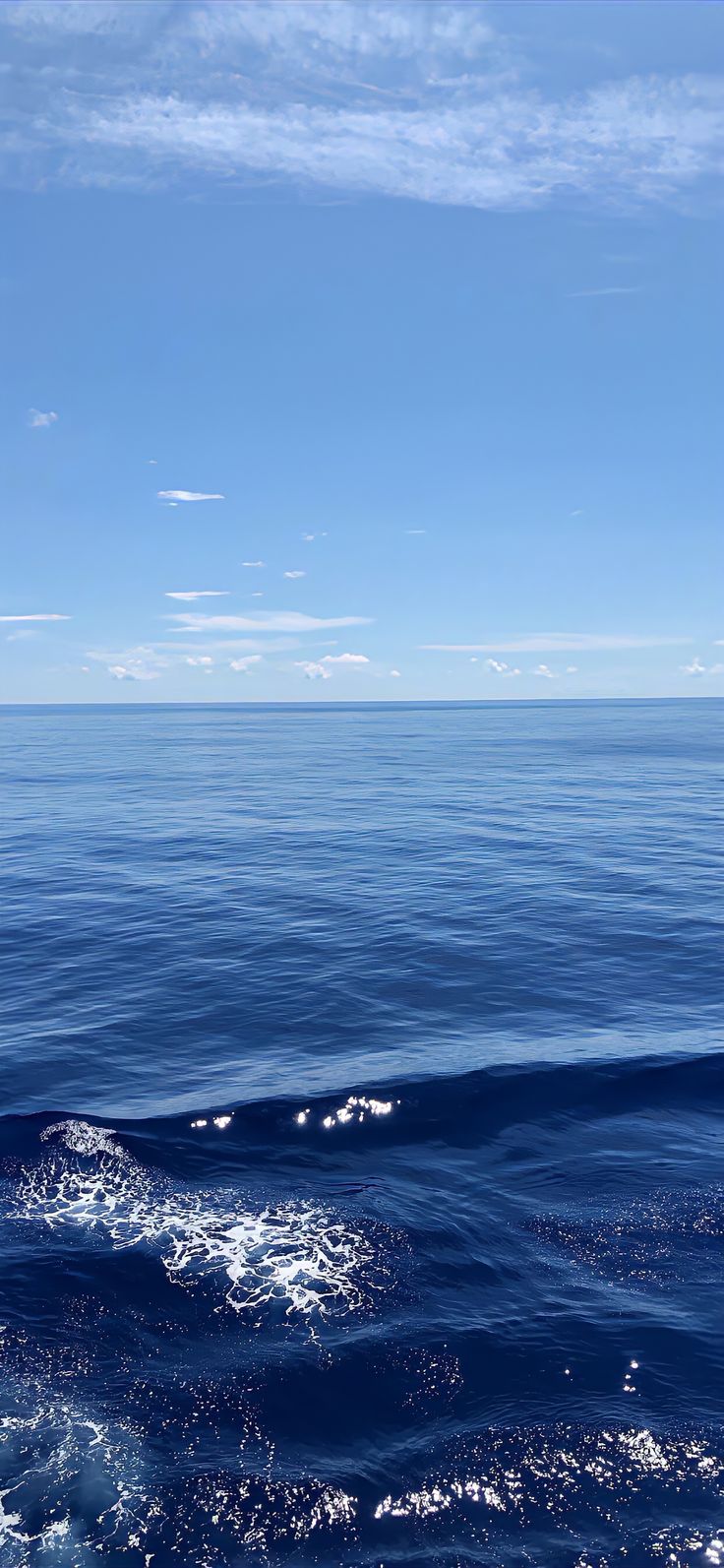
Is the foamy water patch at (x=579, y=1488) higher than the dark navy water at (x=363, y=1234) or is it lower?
lower

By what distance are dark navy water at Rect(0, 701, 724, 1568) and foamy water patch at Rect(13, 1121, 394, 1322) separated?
0.25 feet

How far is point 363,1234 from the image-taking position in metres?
17.5

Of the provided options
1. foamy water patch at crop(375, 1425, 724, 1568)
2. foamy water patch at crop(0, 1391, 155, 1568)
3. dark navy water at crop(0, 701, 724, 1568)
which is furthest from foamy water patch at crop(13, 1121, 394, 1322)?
foamy water patch at crop(375, 1425, 724, 1568)

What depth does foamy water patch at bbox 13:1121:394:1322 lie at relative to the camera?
52.9ft

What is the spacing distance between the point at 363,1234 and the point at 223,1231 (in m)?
3.31

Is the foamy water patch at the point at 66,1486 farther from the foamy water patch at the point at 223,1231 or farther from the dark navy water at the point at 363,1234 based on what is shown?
the foamy water patch at the point at 223,1231

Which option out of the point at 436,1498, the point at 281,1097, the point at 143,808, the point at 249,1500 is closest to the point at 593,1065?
the point at 281,1097

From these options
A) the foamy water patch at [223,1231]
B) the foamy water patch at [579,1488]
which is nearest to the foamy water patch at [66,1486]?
the foamy water patch at [223,1231]

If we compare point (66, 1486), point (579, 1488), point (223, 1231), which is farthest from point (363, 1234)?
point (66, 1486)

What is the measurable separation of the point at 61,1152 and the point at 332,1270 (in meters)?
8.56

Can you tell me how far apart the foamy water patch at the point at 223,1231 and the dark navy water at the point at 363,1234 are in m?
0.08

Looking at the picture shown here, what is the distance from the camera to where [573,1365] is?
14.3 metres

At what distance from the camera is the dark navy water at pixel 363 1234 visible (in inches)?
482

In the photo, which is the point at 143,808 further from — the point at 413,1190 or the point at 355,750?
the point at 355,750
